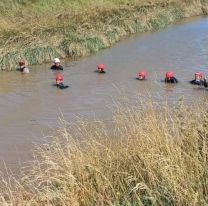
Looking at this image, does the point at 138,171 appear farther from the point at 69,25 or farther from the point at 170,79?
A: the point at 69,25

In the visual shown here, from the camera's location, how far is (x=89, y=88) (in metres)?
16.7

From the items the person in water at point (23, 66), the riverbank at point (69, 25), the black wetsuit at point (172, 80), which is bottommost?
the black wetsuit at point (172, 80)

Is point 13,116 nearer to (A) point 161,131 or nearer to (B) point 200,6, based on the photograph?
(A) point 161,131

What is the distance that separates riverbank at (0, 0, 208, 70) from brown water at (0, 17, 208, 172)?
2.63ft

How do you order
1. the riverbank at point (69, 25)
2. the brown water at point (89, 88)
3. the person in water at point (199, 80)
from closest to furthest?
the brown water at point (89, 88)
the person in water at point (199, 80)
the riverbank at point (69, 25)

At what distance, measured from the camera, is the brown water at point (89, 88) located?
11938mm

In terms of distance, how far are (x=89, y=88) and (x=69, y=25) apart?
28.7 feet

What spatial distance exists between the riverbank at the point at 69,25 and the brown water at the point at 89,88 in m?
0.80

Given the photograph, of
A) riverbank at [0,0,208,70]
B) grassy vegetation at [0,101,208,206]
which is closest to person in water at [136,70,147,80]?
riverbank at [0,0,208,70]

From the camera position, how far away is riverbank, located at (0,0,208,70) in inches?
811

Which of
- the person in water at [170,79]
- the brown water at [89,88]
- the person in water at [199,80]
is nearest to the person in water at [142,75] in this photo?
the brown water at [89,88]

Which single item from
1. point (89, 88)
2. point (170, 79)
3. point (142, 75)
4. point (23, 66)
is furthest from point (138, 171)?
point (23, 66)

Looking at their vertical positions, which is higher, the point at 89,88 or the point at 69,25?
the point at 69,25

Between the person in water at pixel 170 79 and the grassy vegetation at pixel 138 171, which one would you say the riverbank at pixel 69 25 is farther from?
the grassy vegetation at pixel 138 171
